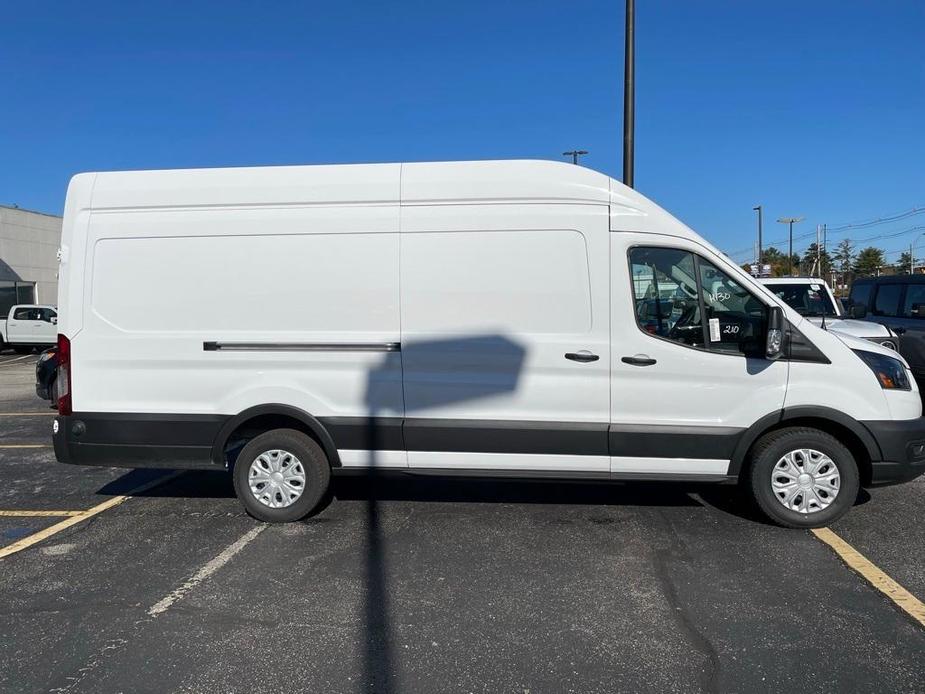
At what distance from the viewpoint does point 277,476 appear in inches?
199

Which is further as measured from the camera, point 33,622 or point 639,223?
point 639,223

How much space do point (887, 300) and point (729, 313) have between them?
22.5ft

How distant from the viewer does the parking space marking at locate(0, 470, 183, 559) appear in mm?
4758

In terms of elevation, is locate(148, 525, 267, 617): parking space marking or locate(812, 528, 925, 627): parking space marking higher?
locate(812, 528, 925, 627): parking space marking

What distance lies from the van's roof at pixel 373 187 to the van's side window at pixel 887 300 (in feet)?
22.4

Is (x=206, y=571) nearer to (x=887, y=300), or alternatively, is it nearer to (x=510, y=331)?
(x=510, y=331)

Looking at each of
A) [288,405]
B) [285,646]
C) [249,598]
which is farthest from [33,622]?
[288,405]

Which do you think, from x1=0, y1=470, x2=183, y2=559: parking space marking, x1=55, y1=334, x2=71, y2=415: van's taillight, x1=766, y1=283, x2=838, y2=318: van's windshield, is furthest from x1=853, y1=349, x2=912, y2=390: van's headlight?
x1=0, y1=470, x2=183, y2=559: parking space marking

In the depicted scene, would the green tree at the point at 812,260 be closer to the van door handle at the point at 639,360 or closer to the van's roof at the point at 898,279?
the van's roof at the point at 898,279

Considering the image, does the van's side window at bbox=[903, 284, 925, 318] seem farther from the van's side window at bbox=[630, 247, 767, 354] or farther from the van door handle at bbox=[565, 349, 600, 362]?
the van door handle at bbox=[565, 349, 600, 362]

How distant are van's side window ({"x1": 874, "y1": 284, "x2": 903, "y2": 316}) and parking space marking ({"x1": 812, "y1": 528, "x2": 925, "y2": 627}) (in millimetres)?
6418

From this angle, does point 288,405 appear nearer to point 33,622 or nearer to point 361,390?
point 361,390

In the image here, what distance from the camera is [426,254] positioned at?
15.6ft

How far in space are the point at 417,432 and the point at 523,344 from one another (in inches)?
39.2
